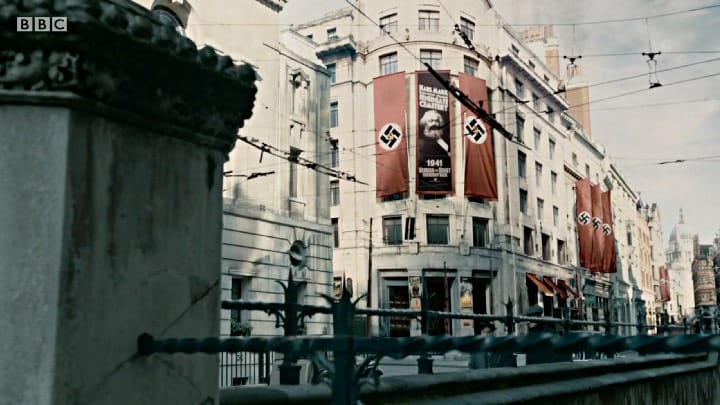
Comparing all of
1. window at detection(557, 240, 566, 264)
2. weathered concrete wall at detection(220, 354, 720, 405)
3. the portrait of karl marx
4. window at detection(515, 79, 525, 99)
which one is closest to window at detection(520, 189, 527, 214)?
window at detection(515, 79, 525, 99)

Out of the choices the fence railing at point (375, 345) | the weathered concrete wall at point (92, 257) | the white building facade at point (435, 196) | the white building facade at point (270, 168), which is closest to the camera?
the fence railing at point (375, 345)

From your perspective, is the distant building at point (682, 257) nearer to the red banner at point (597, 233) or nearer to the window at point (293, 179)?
the red banner at point (597, 233)

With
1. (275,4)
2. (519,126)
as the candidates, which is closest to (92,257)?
(275,4)

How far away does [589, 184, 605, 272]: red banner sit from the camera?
47688 mm

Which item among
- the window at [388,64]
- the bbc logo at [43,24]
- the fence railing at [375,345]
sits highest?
the window at [388,64]

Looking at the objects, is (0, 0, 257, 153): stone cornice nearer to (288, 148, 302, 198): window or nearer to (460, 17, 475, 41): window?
(288, 148, 302, 198): window

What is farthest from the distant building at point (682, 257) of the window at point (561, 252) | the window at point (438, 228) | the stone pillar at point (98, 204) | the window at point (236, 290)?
the stone pillar at point (98, 204)

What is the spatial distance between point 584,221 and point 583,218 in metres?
0.25

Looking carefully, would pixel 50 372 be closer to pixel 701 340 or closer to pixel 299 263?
pixel 701 340

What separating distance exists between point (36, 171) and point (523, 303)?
4306 cm

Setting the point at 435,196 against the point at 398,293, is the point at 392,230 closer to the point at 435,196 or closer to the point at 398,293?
the point at 435,196

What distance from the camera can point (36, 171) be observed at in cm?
153

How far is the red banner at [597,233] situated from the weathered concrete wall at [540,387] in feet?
134

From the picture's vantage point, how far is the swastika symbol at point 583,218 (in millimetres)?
Answer: 46062
